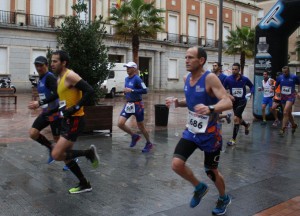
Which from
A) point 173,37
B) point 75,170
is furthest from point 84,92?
point 173,37

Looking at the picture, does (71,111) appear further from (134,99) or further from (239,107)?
(239,107)

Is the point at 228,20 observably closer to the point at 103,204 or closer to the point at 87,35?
the point at 87,35

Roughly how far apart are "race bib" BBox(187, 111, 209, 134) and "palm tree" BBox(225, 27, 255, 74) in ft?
117

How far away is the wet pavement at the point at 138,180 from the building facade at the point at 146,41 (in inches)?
507

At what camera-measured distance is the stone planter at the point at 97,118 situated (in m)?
9.71

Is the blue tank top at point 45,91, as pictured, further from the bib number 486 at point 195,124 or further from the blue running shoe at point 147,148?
the bib number 486 at point 195,124

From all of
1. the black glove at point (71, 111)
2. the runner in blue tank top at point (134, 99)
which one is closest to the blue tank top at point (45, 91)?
the black glove at point (71, 111)

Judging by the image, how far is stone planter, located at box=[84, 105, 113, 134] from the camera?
9.71 metres

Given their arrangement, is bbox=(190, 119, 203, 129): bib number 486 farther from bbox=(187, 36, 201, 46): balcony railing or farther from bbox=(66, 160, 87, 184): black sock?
bbox=(187, 36, 201, 46): balcony railing

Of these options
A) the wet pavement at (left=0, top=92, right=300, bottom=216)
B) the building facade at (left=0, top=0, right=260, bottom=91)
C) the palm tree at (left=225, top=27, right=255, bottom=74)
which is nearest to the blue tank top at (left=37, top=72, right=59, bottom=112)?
the wet pavement at (left=0, top=92, right=300, bottom=216)

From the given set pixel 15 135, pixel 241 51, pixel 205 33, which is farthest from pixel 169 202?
pixel 205 33

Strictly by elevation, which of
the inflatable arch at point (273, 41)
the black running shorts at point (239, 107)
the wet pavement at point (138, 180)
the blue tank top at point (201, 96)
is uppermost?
the inflatable arch at point (273, 41)

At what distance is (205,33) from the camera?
46469 millimetres

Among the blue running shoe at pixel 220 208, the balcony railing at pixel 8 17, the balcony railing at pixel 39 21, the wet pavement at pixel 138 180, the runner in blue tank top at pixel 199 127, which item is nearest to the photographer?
the runner in blue tank top at pixel 199 127
